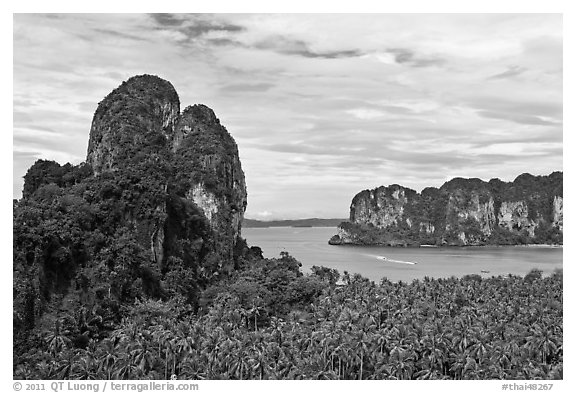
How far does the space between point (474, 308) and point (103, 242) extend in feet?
77.8

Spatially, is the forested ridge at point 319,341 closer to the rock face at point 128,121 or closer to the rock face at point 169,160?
the rock face at point 169,160

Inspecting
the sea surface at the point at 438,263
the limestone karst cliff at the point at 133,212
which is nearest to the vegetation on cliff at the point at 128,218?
the limestone karst cliff at the point at 133,212

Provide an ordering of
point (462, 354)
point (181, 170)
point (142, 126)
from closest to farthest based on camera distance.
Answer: point (462, 354), point (142, 126), point (181, 170)

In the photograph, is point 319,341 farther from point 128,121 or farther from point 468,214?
point 468,214

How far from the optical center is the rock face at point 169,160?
148 feet

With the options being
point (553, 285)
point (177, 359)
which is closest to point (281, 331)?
point (177, 359)

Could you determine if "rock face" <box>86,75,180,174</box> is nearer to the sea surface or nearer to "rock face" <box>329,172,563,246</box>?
the sea surface

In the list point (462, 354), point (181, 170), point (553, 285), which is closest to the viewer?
point (462, 354)

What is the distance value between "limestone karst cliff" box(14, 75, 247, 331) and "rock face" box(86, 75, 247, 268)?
95 millimetres

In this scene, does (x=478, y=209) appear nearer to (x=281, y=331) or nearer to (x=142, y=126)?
(x=142, y=126)

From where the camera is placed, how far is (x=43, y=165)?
50.4 metres

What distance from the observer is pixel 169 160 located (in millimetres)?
53594

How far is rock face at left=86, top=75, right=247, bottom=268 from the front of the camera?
45.0 meters

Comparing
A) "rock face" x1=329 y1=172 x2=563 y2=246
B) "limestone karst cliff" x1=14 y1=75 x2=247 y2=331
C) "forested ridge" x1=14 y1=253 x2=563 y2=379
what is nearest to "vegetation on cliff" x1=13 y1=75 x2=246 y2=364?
"limestone karst cliff" x1=14 y1=75 x2=247 y2=331
